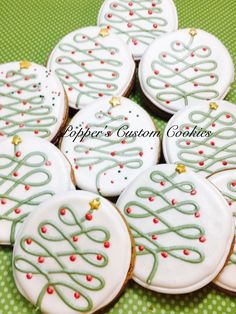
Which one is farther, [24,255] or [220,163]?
[220,163]

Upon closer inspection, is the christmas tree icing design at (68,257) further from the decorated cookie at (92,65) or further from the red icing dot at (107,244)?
the decorated cookie at (92,65)

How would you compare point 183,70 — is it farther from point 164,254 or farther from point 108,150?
point 164,254

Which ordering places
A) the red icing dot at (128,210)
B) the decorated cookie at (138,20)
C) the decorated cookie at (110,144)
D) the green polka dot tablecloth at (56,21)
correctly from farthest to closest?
the green polka dot tablecloth at (56,21)
the decorated cookie at (138,20)
the decorated cookie at (110,144)
the red icing dot at (128,210)

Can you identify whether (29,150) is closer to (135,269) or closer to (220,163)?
(135,269)

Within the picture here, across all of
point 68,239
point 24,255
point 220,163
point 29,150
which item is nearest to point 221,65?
point 220,163

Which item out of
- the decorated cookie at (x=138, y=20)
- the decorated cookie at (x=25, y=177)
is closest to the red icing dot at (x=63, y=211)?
the decorated cookie at (x=25, y=177)
